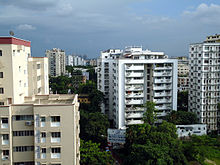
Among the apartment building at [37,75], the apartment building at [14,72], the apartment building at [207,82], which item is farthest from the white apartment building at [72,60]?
the apartment building at [14,72]

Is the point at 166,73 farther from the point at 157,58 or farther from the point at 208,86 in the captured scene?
the point at 208,86

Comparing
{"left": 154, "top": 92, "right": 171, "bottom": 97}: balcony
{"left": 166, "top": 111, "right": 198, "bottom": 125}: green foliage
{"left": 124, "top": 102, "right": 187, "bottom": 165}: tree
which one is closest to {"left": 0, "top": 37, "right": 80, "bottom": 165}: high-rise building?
{"left": 124, "top": 102, "right": 187, "bottom": 165}: tree

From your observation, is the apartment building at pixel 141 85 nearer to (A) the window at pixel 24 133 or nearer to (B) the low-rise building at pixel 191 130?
(B) the low-rise building at pixel 191 130

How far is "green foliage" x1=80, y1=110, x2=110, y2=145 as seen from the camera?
3192 cm

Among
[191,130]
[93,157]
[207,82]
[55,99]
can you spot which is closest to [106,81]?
[207,82]

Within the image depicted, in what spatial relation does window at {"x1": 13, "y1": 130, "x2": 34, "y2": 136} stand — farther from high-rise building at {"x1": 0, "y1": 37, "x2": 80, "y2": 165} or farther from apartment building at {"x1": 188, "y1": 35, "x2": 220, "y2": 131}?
apartment building at {"x1": 188, "y1": 35, "x2": 220, "y2": 131}

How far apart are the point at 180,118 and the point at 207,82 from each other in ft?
25.6

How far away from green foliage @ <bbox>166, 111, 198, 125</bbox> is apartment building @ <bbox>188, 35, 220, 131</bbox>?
3000mm

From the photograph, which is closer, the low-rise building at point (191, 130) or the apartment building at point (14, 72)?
the apartment building at point (14, 72)

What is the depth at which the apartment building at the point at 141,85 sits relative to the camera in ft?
120

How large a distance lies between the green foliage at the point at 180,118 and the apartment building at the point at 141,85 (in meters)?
2.29

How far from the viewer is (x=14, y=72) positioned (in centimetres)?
1681

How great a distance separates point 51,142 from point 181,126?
2360cm

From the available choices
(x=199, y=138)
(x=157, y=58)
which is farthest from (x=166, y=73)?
(x=199, y=138)
